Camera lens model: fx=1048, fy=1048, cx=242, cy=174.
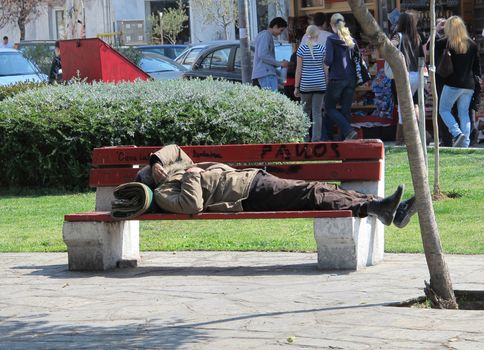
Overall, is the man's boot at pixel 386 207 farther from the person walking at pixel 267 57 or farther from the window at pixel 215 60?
the window at pixel 215 60

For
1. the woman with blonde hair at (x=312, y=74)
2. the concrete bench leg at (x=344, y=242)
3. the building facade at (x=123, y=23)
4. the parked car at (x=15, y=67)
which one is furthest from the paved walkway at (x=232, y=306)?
the building facade at (x=123, y=23)

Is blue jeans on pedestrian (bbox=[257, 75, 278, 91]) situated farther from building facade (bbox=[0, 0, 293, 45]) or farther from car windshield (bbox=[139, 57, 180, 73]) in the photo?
building facade (bbox=[0, 0, 293, 45])

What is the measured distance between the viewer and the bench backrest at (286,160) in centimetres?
791

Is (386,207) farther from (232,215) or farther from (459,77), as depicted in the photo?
(459,77)

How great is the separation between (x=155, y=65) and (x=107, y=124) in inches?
460

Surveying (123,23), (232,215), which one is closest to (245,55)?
(232,215)

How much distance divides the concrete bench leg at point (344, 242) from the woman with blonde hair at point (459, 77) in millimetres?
7408

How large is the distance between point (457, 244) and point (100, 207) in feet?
9.64

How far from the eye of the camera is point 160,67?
23891 mm

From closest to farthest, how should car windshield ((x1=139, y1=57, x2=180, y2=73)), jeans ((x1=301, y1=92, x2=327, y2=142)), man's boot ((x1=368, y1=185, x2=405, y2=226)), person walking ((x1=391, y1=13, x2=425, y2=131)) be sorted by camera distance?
man's boot ((x1=368, y1=185, x2=405, y2=226))
person walking ((x1=391, y1=13, x2=425, y2=131))
jeans ((x1=301, y1=92, x2=327, y2=142))
car windshield ((x1=139, y1=57, x2=180, y2=73))

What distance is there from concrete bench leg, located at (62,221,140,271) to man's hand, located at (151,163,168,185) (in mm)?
514

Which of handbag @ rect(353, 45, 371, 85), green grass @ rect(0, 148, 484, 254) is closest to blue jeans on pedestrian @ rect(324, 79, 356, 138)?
handbag @ rect(353, 45, 371, 85)

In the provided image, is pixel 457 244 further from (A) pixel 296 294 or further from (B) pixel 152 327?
(B) pixel 152 327

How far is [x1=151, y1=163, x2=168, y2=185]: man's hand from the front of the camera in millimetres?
7879
